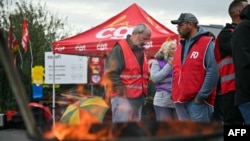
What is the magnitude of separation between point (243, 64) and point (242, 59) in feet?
0.14

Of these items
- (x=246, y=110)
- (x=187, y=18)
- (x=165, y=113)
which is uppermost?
(x=187, y=18)

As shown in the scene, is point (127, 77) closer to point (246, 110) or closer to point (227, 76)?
point (227, 76)

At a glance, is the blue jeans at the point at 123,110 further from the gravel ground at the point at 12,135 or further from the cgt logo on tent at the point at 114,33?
the cgt logo on tent at the point at 114,33

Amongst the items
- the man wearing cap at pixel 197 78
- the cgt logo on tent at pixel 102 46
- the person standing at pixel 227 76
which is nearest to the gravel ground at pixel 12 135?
the cgt logo on tent at pixel 102 46

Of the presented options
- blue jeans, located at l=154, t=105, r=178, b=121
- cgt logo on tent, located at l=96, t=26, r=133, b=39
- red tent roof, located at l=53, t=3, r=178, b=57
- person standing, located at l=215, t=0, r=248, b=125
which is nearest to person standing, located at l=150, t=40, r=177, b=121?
blue jeans, located at l=154, t=105, r=178, b=121

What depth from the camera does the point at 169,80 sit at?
230 inches

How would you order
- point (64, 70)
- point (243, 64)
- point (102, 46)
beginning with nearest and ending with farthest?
point (243, 64), point (102, 46), point (64, 70)

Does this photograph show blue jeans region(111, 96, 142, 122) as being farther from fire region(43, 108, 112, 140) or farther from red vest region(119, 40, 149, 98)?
fire region(43, 108, 112, 140)

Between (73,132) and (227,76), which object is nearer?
(73,132)

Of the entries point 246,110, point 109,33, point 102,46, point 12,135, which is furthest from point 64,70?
point 246,110

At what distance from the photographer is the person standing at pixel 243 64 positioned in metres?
3.75

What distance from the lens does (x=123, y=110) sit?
5012 mm

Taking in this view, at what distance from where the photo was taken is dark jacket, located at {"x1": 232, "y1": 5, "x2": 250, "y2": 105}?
147 inches

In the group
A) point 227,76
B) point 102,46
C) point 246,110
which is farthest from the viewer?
point 102,46
